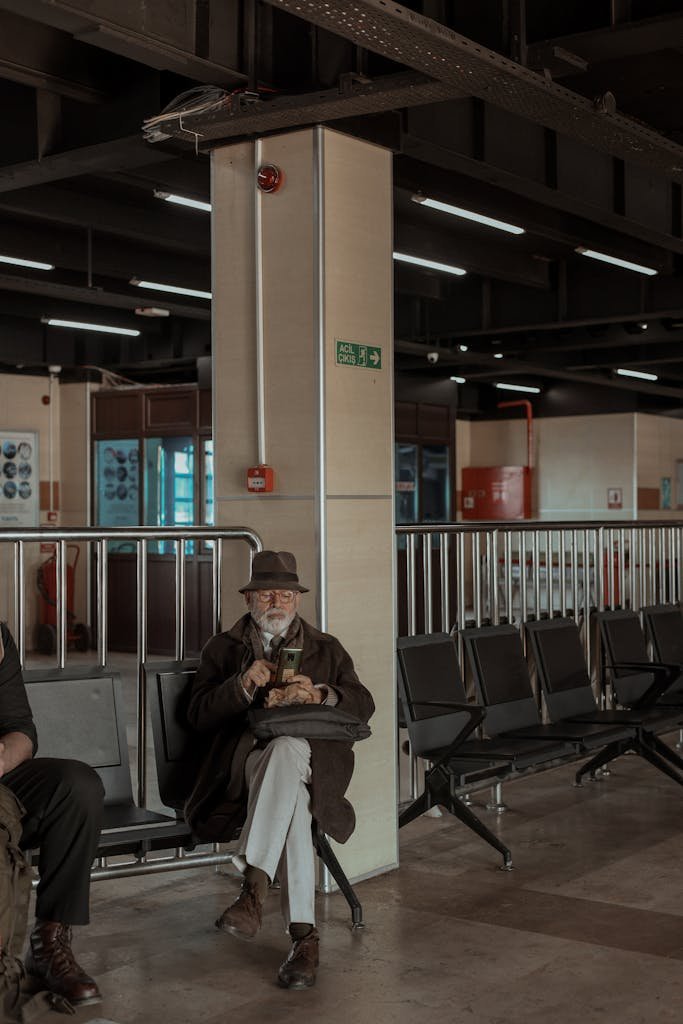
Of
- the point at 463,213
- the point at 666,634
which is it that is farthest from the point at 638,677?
the point at 463,213

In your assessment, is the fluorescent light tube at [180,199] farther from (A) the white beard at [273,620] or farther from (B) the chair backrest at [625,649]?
(A) the white beard at [273,620]

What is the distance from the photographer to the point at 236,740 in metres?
4.38

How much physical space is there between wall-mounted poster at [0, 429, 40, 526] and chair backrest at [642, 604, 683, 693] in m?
8.98

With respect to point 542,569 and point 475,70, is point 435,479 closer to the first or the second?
point 542,569

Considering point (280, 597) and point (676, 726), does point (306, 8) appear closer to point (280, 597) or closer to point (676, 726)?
point (280, 597)

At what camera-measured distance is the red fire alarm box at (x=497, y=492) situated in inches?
790

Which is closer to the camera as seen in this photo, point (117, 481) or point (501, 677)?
point (501, 677)

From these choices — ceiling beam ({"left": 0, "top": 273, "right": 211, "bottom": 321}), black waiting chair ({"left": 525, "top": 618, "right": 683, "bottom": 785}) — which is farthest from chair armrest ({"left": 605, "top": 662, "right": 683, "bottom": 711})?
ceiling beam ({"left": 0, "top": 273, "right": 211, "bottom": 321})

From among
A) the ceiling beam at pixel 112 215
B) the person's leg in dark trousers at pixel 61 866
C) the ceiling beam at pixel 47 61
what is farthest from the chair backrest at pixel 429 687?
the ceiling beam at pixel 112 215

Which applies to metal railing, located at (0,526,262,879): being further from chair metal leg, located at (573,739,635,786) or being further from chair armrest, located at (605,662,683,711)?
chair armrest, located at (605,662,683,711)

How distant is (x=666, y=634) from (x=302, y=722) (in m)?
4.23

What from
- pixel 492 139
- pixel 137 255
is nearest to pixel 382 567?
pixel 492 139

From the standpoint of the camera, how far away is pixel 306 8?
387 cm

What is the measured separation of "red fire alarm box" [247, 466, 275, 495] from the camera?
520cm
